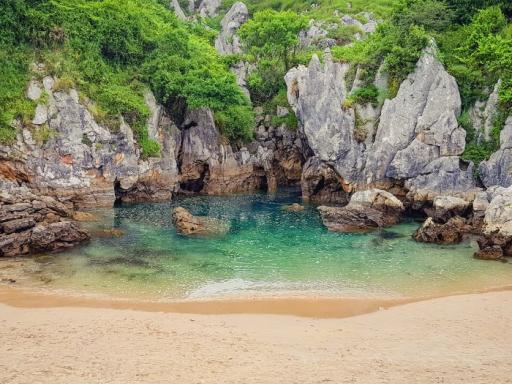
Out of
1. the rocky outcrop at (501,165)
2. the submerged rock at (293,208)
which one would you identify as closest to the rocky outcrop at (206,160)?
the submerged rock at (293,208)

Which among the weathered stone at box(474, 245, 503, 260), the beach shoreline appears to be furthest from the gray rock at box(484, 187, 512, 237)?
the beach shoreline

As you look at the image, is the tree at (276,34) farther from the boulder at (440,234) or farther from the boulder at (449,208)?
the boulder at (440,234)

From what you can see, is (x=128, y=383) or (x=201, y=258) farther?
(x=201, y=258)

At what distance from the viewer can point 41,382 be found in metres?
12.9

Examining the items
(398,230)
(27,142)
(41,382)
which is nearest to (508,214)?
(398,230)

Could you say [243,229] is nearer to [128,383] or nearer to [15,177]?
[15,177]

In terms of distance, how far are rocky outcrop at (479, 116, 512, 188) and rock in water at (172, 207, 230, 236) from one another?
2071cm

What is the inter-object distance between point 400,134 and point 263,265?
21059mm

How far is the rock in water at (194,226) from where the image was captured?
1294 inches

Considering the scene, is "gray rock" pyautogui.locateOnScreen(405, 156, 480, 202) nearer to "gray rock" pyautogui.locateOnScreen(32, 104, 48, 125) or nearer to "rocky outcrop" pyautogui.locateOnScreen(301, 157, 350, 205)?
"rocky outcrop" pyautogui.locateOnScreen(301, 157, 350, 205)

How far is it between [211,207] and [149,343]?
27.4 metres

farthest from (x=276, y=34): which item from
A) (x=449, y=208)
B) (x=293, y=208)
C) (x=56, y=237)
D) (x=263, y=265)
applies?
(x=56, y=237)

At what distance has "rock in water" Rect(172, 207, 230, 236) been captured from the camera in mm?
32875

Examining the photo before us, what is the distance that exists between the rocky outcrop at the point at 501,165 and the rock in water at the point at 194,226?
20.7m
